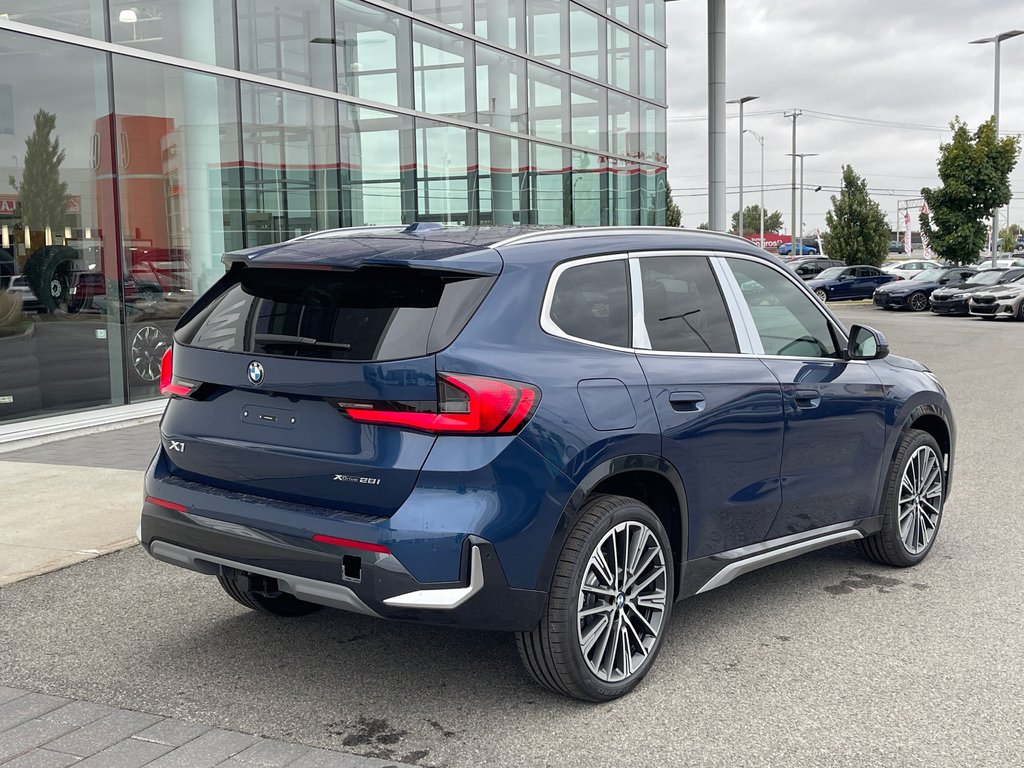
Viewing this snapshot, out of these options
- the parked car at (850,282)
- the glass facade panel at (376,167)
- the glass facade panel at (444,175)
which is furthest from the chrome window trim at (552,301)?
the parked car at (850,282)

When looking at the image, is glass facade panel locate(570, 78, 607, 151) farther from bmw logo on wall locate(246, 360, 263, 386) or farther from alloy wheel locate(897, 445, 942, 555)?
bmw logo on wall locate(246, 360, 263, 386)

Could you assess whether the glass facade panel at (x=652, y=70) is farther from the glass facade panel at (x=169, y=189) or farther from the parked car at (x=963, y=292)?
the glass facade panel at (x=169, y=189)

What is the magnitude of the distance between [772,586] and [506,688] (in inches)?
74.4

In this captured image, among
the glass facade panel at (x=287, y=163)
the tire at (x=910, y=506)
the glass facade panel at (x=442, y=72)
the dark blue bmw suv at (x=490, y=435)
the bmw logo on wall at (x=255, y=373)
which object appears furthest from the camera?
the glass facade panel at (x=442, y=72)

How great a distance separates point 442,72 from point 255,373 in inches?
598

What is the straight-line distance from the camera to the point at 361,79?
16.3 metres

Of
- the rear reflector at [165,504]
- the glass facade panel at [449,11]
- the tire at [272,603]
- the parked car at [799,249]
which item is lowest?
the tire at [272,603]

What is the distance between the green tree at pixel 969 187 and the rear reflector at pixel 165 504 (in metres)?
39.9

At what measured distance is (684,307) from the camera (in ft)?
15.3

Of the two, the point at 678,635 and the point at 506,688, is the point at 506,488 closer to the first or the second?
the point at 506,688

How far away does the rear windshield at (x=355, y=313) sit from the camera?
3805 millimetres

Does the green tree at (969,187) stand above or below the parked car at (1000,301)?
above

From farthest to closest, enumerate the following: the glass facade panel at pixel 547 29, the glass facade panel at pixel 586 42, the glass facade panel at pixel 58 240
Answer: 1. the glass facade panel at pixel 586 42
2. the glass facade panel at pixel 547 29
3. the glass facade panel at pixel 58 240

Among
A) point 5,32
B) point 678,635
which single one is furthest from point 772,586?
point 5,32
